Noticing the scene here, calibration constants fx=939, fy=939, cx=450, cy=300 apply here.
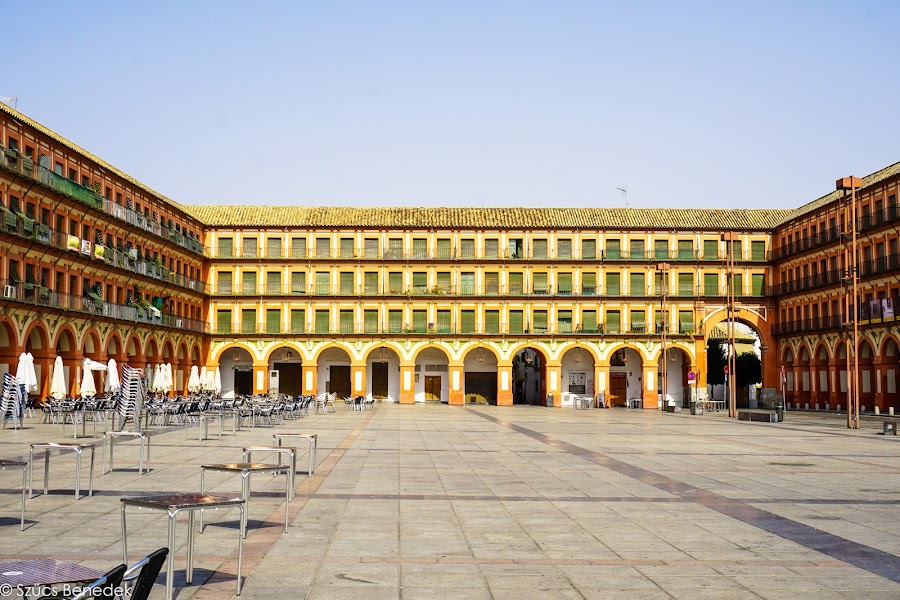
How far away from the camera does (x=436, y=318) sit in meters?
67.9

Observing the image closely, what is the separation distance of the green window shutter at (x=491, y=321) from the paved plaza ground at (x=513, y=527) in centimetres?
4662

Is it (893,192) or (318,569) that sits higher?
(893,192)

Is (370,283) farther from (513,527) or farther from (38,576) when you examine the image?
(38,576)

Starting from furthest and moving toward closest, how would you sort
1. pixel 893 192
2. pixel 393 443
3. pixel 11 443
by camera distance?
1. pixel 893 192
2. pixel 393 443
3. pixel 11 443

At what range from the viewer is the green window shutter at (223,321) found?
67875mm

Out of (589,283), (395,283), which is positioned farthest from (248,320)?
(589,283)

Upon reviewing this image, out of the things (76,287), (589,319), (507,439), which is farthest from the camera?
(589,319)

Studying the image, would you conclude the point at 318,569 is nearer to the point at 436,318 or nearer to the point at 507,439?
the point at 507,439

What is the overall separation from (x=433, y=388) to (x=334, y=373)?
742 cm

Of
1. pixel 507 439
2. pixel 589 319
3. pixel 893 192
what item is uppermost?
pixel 893 192

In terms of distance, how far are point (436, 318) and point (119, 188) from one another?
964 inches

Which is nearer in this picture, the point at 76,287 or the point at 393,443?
the point at 393,443

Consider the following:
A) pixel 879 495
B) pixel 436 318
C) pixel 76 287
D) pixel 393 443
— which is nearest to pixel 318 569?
pixel 879 495

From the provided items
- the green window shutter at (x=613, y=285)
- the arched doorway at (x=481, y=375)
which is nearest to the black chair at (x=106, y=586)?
the green window shutter at (x=613, y=285)
